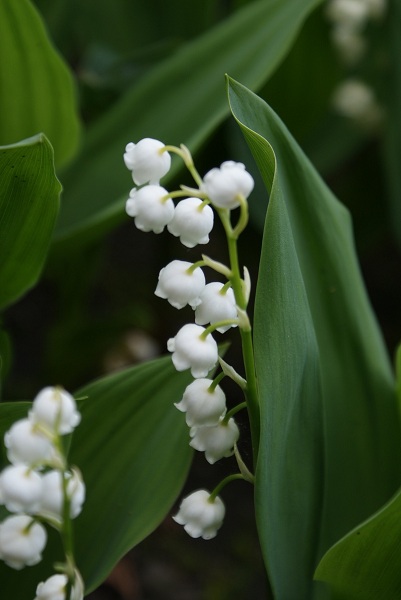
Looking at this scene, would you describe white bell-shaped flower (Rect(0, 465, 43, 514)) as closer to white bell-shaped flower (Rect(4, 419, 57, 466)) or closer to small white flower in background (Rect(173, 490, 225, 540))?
white bell-shaped flower (Rect(4, 419, 57, 466))

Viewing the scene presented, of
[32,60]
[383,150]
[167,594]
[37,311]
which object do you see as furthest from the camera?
[37,311]

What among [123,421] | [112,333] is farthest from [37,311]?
[123,421]

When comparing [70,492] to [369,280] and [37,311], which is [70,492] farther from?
[369,280]

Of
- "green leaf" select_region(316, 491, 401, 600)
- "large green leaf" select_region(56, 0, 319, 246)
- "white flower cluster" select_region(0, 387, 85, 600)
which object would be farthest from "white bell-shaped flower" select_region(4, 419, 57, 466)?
"large green leaf" select_region(56, 0, 319, 246)

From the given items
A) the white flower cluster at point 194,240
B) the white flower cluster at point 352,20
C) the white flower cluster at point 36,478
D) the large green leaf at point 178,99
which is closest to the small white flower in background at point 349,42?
the white flower cluster at point 352,20

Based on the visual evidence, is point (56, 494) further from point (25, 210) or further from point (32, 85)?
point (32, 85)

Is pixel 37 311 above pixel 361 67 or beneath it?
beneath
